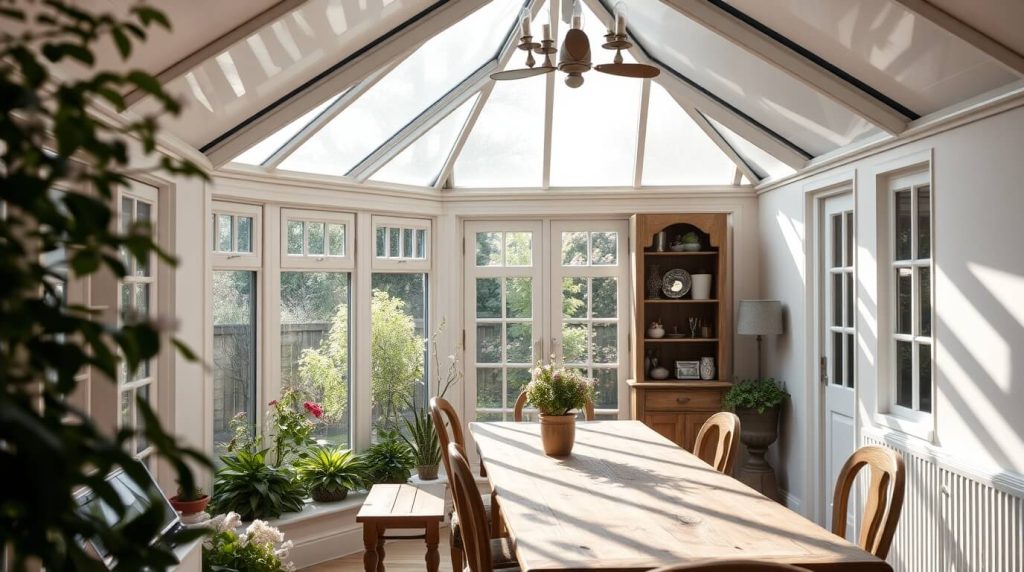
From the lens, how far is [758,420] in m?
5.82

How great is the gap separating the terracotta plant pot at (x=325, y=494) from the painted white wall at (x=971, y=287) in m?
3.28

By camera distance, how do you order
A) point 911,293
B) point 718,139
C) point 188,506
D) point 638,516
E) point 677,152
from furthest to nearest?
point 677,152 < point 718,139 < point 911,293 < point 188,506 < point 638,516

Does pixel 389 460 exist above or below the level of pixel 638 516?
below

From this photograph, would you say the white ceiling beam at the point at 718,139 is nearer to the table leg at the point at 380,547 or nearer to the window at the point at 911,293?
the window at the point at 911,293

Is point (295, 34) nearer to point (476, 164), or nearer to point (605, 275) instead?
point (476, 164)

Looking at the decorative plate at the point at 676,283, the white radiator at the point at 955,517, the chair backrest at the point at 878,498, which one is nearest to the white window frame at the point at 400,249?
the decorative plate at the point at 676,283

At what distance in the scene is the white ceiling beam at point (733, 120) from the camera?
17.8ft

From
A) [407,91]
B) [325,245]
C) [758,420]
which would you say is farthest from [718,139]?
[325,245]

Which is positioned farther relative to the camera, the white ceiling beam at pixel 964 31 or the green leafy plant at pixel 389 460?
the green leafy plant at pixel 389 460

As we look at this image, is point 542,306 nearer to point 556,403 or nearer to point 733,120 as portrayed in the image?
point 733,120

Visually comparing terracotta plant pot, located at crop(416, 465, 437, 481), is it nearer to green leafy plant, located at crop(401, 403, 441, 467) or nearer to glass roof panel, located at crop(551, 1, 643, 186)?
green leafy plant, located at crop(401, 403, 441, 467)

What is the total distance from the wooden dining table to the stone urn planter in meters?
2.13

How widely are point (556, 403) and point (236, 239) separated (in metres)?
2.60

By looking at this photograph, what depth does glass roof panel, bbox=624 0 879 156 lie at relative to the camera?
4.54 meters
